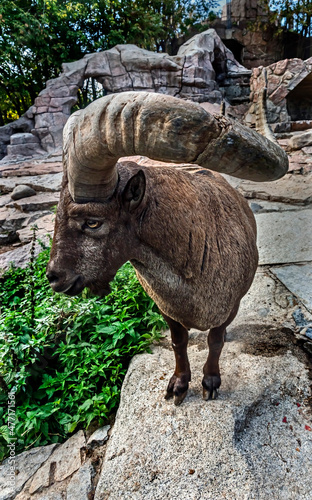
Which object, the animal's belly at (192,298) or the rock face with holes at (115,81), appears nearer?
the animal's belly at (192,298)

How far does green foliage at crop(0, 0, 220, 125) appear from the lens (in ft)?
37.4

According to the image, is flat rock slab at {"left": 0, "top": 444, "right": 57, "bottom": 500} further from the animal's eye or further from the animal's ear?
the animal's ear

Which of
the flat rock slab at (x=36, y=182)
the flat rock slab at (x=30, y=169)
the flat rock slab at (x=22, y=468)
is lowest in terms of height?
the flat rock slab at (x=22, y=468)

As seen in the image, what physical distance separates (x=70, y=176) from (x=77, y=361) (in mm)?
1867

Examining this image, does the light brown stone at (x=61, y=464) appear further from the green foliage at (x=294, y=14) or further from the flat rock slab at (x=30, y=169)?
the green foliage at (x=294, y=14)

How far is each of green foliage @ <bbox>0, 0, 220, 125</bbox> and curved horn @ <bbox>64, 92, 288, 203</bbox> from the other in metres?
13.2

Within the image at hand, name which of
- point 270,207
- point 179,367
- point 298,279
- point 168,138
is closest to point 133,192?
point 168,138

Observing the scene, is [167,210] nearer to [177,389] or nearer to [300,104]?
[177,389]

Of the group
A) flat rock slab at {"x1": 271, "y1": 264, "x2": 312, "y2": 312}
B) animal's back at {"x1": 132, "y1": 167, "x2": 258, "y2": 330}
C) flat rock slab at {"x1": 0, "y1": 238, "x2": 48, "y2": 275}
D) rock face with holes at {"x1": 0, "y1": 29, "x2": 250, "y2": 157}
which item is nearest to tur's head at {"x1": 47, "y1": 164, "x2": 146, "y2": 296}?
animal's back at {"x1": 132, "y1": 167, "x2": 258, "y2": 330}

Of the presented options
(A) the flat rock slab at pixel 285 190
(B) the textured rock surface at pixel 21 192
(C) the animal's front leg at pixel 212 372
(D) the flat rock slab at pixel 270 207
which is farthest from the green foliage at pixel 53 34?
(C) the animal's front leg at pixel 212 372

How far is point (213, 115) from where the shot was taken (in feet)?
3.37

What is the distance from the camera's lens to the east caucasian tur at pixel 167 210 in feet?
3.42

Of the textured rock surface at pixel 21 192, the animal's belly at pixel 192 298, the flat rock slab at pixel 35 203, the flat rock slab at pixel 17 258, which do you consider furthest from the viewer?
the textured rock surface at pixel 21 192

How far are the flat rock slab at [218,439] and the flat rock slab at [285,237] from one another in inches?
81.9
